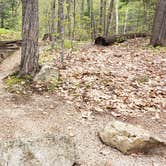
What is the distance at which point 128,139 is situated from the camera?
424cm

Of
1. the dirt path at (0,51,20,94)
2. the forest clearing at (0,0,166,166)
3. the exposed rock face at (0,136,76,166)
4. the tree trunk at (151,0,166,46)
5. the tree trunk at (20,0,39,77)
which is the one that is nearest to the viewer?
the exposed rock face at (0,136,76,166)

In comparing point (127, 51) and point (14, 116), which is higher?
point (127, 51)

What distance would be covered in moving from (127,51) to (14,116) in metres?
6.05

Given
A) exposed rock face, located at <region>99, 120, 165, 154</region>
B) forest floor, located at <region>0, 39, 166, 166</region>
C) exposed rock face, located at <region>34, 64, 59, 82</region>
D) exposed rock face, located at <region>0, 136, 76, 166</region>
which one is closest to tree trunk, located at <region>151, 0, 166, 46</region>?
forest floor, located at <region>0, 39, 166, 166</region>

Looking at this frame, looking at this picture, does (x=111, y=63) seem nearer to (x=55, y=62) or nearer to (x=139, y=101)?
(x=55, y=62)

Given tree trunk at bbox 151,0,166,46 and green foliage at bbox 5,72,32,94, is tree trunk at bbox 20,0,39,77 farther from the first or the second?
tree trunk at bbox 151,0,166,46

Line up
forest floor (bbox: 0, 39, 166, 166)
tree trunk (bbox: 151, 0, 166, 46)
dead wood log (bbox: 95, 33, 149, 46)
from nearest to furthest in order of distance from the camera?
1. forest floor (bbox: 0, 39, 166, 166)
2. tree trunk (bbox: 151, 0, 166, 46)
3. dead wood log (bbox: 95, 33, 149, 46)

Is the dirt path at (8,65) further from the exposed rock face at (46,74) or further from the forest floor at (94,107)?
the exposed rock face at (46,74)

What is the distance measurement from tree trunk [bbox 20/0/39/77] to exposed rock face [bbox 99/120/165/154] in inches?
121

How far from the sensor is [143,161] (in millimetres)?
4090

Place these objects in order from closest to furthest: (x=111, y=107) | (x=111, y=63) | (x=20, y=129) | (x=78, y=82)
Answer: (x=20, y=129) < (x=111, y=107) < (x=78, y=82) < (x=111, y=63)

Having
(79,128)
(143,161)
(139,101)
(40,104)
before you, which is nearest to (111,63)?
(139,101)

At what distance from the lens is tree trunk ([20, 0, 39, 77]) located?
6512mm

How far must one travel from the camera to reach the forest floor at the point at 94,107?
4281mm
